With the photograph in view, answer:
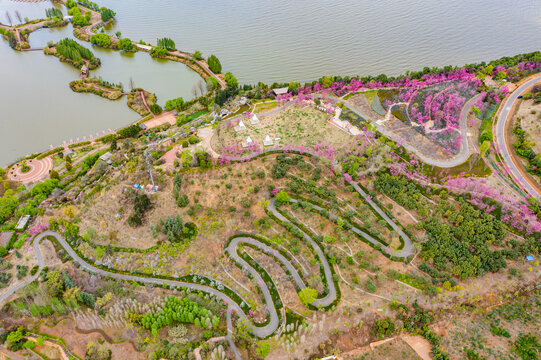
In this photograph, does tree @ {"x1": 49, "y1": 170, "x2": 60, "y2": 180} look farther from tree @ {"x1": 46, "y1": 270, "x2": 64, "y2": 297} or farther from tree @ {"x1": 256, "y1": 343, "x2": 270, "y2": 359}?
tree @ {"x1": 256, "y1": 343, "x2": 270, "y2": 359}

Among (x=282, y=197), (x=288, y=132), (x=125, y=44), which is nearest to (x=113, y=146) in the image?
(x=288, y=132)

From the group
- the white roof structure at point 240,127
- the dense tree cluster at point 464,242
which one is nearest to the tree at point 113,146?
the white roof structure at point 240,127

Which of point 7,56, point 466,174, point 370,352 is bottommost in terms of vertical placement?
point 370,352

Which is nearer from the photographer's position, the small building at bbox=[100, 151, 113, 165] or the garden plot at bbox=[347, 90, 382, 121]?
the small building at bbox=[100, 151, 113, 165]

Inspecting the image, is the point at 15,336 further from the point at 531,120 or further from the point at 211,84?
the point at 531,120

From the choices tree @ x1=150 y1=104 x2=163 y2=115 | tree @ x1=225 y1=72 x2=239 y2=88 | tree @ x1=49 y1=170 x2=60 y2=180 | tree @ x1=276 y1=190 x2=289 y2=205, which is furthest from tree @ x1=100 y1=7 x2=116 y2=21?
tree @ x1=276 y1=190 x2=289 y2=205

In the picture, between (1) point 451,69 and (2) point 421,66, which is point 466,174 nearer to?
(1) point 451,69

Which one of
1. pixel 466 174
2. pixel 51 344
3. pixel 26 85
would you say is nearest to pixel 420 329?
pixel 466 174
